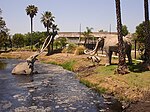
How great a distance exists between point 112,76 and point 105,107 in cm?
607

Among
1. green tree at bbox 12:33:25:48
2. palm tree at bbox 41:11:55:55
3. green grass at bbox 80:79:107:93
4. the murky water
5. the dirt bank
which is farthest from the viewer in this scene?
green tree at bbox 12:33:25:48

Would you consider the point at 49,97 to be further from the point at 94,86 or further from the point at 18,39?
the point at 18,39

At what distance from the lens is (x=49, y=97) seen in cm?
1959

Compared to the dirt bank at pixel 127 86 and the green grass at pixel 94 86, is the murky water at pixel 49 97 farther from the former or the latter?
the dirt bank at pixel 127 86

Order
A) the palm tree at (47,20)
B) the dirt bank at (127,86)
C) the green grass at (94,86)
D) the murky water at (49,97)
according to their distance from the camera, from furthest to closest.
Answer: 1. the palm tree at (47,20)
2. the green grass at (94,86)
3. the murky water at (49,97)
4. the dirt bank at (127,86)

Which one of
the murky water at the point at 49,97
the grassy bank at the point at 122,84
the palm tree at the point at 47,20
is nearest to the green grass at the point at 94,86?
the grassy bank at the point at 122,84

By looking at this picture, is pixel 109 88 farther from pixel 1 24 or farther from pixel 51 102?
pixel 1 24

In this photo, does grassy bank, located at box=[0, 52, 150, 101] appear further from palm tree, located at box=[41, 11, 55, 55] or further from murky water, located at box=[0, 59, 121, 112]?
palm tree, located at box=[41, 11, 55, 55]

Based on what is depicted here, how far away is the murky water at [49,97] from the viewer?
16484 mm

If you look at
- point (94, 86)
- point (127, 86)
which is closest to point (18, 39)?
point (94, 86)

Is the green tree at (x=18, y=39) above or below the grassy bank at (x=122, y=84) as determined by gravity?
above

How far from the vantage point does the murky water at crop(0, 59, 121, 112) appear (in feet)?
54.1

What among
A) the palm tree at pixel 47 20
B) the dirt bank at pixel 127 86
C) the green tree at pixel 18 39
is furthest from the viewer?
the green tree at pixel 18 39

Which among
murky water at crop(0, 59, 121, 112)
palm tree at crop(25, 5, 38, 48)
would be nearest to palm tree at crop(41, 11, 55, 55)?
palm tree at crop(25, 5, 38, 48)
